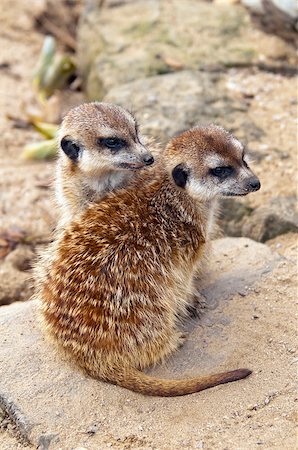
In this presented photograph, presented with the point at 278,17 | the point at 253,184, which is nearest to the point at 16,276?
the point at 253,184

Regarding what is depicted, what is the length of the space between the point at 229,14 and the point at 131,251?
12.2 feet

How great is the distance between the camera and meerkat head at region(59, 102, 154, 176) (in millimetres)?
3389

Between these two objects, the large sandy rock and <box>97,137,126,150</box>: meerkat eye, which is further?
<box>97,137,126,150</box>: meerkat eye

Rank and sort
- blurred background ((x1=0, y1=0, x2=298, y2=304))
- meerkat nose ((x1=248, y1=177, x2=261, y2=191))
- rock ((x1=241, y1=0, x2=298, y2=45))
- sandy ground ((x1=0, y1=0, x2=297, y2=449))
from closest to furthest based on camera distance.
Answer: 1. sandy ground ((x1=0, y1=0, x2=297, y2=449))
2. meerkat nose ((x1=248, y1=177, x2=261, y2=191))
3. blurred background ((x1=0, y1=0, x2=298, y2=304))
4. rock ((x1=241, y1=0, x2=298, y2=45))

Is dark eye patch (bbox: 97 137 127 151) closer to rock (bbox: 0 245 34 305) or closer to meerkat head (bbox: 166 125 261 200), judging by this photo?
meerkat head (bbox: 166 125 261 200)

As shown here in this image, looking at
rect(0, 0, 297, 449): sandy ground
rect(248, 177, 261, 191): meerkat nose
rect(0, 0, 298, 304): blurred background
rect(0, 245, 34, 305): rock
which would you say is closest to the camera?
rect(0, 0, 297, 449): sandy ground

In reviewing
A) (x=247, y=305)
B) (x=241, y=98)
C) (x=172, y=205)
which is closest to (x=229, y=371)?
(x=247, y=305)

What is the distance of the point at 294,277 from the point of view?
3.48m

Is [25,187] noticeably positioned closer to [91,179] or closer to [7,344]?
[91,179]

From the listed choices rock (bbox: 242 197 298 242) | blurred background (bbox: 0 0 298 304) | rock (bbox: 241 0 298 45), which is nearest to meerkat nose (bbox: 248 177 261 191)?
blurred background (bbox: 0 0 298 304)

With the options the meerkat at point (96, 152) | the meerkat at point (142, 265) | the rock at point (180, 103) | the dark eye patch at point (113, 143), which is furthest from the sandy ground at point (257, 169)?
the dark eye patch at point (113, 143)

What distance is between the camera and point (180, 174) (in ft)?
10.5

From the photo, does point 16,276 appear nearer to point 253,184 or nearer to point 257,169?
point 257,169

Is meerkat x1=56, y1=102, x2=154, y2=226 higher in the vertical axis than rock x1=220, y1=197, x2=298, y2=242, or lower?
higher
